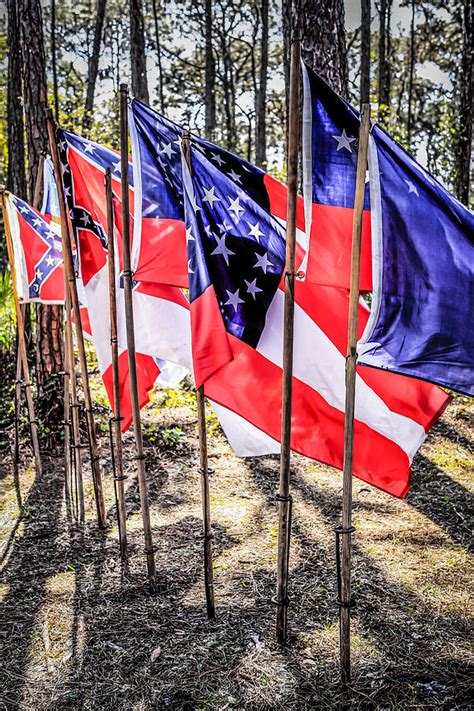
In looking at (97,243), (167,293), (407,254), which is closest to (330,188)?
(407,254)

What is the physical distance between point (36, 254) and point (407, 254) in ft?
12.6

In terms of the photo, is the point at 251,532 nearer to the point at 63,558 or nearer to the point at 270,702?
the point at 63,558

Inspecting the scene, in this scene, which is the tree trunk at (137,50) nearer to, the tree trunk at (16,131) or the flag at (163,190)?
the tree trunk at (16,131)

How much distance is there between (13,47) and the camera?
30.9 ft

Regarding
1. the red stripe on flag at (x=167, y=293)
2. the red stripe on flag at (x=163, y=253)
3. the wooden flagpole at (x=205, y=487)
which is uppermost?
the red stripe on flag at (x=163, y=253)

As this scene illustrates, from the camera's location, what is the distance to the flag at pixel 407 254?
2.95 meters

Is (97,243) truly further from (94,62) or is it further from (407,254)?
(94,62)

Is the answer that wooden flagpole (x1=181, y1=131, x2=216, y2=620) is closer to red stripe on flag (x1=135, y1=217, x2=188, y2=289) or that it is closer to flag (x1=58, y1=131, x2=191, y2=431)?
red stripe on flag (x1=135, y1=217, x2=188, y2=289)

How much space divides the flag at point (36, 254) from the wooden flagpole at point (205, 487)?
248 centimetres

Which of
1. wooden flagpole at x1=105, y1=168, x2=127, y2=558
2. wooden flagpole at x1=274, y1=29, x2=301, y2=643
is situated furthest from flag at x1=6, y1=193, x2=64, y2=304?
wooden flagpole at x1=274, y1=29, x2=301, y2=643

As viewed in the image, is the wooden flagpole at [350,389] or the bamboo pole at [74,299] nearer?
the wooden flagpole at [350,389]

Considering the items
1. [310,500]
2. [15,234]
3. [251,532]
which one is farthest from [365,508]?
[15,234]

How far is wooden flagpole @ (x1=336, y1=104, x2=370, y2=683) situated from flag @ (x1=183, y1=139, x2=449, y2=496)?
1.26 feet

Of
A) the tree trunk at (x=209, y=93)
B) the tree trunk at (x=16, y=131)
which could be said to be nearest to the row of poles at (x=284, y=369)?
the tree trunk at (x=16, y=131)
